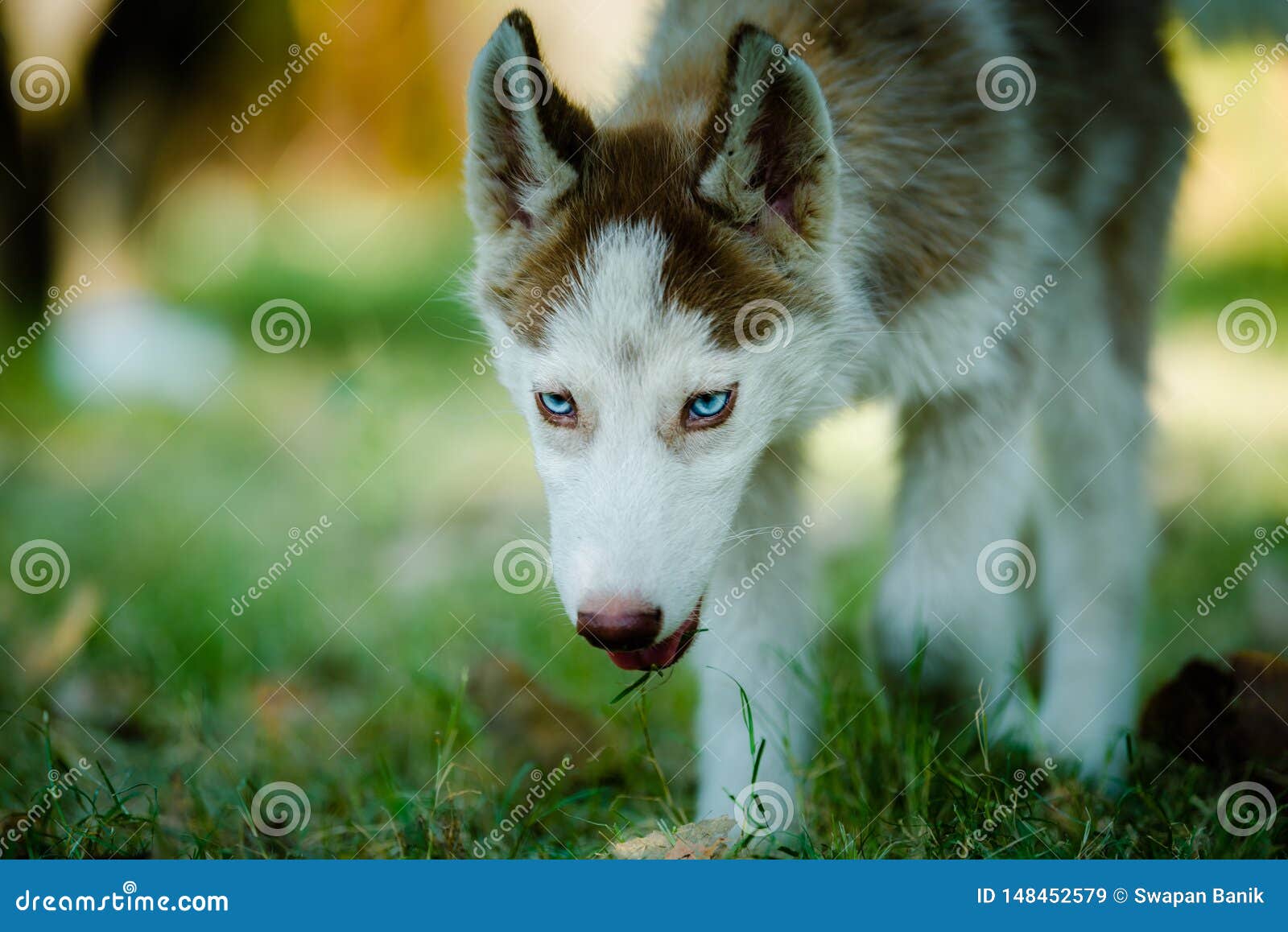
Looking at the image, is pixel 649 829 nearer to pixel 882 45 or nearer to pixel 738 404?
pixel 738 404

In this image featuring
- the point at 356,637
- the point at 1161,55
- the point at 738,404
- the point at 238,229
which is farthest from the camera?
the point at 238,229

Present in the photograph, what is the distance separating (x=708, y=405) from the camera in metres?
2.68

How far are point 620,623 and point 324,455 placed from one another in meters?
4.33

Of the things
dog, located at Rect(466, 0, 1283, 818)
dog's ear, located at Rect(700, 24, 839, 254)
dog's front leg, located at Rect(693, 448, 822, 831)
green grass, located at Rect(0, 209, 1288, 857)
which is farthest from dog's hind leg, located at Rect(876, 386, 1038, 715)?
dog's ear, located at Rect(700, 24, 839, 254)

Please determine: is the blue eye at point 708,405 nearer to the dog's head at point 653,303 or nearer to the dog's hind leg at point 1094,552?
the dog's head at point 653,303

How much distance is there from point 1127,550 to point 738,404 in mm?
2083

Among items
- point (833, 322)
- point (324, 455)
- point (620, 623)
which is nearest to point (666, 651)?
point (620, 623)

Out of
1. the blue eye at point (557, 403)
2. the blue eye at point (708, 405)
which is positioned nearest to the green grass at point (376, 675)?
the blue eye at point (557, 403)

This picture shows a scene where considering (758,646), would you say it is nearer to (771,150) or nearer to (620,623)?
(620,623)

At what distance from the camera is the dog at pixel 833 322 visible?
2.62m

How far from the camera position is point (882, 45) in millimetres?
3186

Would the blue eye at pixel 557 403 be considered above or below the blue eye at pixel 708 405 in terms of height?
below

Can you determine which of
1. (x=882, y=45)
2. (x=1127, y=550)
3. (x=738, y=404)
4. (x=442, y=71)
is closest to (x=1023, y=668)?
(x=1127, y=550)

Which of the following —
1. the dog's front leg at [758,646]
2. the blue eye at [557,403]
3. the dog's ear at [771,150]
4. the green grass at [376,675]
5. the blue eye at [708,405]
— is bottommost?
the green grass at [376,675]
